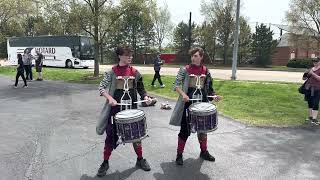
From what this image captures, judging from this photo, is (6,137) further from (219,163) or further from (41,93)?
(41,93)

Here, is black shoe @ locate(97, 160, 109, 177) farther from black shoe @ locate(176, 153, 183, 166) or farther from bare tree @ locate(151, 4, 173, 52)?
bare tree @ locate(151, 4, 173, 52)

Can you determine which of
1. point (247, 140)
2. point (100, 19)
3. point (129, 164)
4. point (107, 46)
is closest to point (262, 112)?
point (247, 140)

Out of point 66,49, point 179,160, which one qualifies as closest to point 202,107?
point 179,160

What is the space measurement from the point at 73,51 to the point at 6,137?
3020 cm

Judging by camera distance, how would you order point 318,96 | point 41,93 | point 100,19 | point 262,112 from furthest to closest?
point 100,19 < point 41,93 < point 262,112 < point 318,96

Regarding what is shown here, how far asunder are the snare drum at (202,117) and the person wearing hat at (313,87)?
13.8ft

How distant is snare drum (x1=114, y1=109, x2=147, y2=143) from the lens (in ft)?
17.5

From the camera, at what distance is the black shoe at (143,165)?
5884 mm

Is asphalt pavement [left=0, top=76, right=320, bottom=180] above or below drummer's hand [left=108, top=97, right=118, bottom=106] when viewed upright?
below

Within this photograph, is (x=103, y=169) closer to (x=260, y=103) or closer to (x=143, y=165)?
(x=143, y=165)

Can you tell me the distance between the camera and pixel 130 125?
5.36m

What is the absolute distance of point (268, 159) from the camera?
259 inches

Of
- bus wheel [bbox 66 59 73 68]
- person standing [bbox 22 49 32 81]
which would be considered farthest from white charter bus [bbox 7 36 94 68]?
person standing [bbox 22 49 32 81]

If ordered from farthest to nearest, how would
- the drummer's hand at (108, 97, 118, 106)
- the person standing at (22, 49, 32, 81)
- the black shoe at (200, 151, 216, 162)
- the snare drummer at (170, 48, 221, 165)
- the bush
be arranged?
the bush, the person standing at (22, 49, 32, 81), the black shoe at (200, 151, 216, 162), the snare drummer at (170, 48, 221, 165), the drummer's hand at (108, 97, 118, 106)
